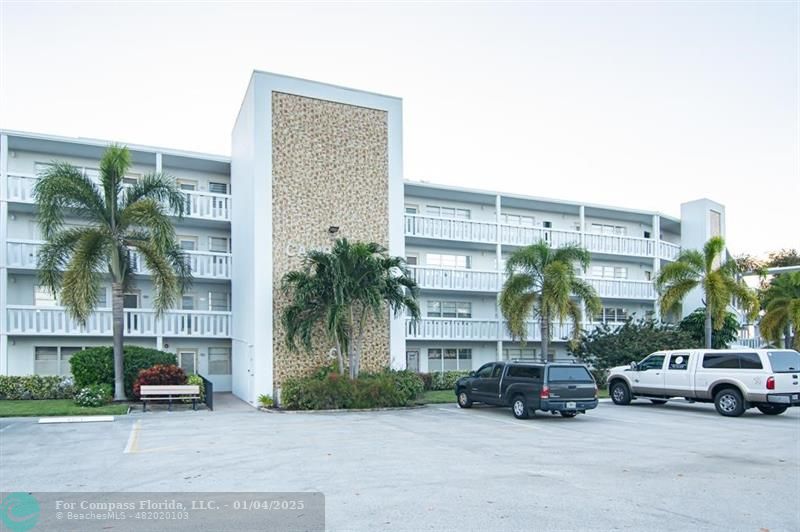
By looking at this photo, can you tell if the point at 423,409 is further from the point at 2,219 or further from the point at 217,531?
the point at 2,219

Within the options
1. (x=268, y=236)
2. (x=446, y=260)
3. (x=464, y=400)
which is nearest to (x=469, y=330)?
(x=446, y=260)

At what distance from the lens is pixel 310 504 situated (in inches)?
330

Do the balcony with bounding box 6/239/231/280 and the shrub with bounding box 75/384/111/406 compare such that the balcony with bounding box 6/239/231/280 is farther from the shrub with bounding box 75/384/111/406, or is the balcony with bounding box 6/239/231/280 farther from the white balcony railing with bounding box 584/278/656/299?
the white balcony railing with bounding box 584/278/656/299

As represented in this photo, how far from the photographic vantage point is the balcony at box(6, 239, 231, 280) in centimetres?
2388

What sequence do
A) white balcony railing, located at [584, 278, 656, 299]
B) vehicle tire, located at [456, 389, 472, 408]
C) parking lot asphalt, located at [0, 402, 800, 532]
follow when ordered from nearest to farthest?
parking lot asphalt, located at [0, 402, 800, 532] < vehicle tire, located at [456, 389, 472, 408] < white balcony railing, located at [584, 278, 656, 299]

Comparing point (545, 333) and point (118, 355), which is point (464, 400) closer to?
point (545, 333)

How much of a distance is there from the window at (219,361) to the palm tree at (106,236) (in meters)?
6.73

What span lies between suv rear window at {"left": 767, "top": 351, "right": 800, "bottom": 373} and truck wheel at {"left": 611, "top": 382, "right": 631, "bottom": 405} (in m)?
4.97

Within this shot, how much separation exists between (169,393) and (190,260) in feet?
25.0

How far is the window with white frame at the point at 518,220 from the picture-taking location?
34594 mm

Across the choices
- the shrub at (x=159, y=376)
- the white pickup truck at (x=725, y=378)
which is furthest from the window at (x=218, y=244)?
the white pickup truck at (x=725, y=378)

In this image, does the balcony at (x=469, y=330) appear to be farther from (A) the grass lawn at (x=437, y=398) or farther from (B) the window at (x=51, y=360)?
(B) the window at (x=51, y=360)

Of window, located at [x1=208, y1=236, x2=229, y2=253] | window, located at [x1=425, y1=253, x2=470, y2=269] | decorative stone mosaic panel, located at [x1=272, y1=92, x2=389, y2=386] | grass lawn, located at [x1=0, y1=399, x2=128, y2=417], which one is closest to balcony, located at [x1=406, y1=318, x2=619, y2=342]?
window, located at [x1=425, y1=253, x2=470, y2=269]

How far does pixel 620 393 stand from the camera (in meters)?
23.1
